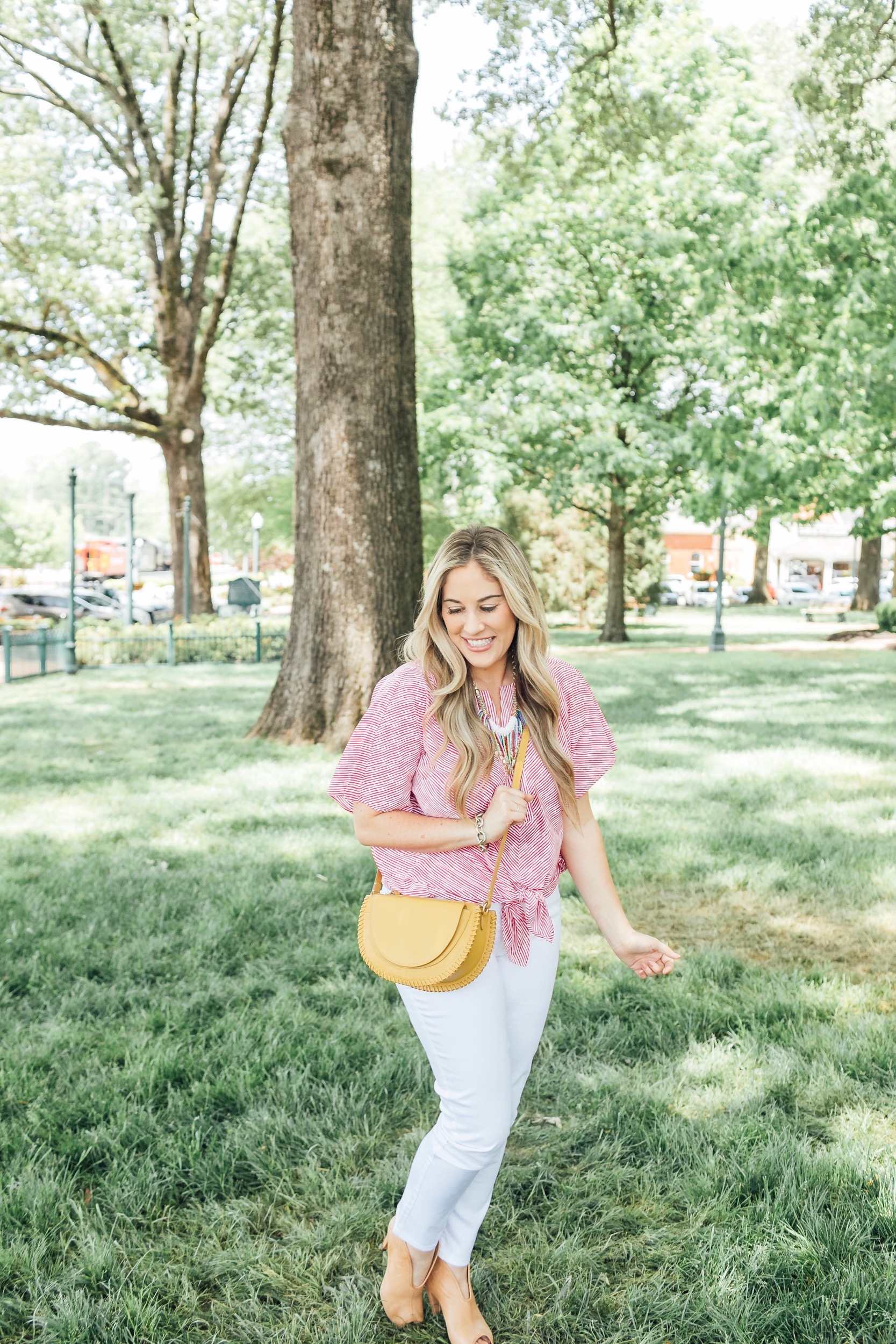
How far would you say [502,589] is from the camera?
246 cm

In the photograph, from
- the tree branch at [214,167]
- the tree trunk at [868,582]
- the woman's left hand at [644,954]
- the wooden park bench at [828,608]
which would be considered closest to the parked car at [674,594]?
the wooden park bench at [828,608]

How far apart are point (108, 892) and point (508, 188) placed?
22.4 m

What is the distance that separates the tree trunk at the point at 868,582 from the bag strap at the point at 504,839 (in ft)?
122

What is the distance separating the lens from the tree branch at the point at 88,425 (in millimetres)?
25484

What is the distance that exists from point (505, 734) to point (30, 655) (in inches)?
753

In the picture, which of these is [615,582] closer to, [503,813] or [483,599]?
[483,599]

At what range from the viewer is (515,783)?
243 centimetres

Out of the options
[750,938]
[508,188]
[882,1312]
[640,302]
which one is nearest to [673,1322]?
[882,1312]

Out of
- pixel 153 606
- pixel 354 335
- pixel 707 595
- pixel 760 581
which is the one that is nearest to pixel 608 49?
pixel 354 335

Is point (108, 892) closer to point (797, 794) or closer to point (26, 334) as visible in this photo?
point (797, 794)

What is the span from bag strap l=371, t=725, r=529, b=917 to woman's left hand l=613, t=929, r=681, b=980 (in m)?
0.40

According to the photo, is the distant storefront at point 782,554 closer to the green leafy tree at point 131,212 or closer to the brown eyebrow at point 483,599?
the green leafy tree at point 131,212

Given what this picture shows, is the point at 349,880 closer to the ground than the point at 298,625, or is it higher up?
closer to the ground

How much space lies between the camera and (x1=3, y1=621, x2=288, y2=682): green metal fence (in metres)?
20.8
